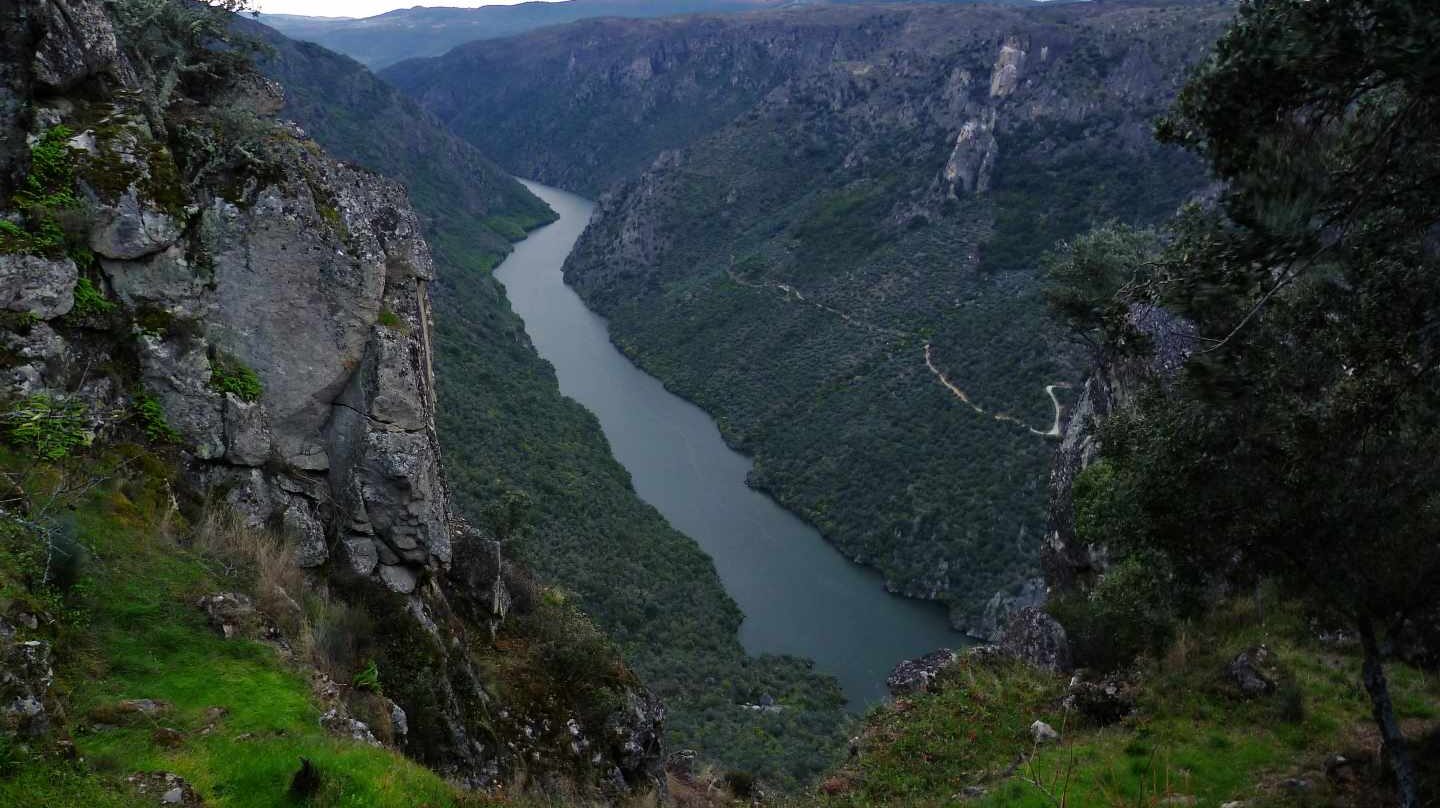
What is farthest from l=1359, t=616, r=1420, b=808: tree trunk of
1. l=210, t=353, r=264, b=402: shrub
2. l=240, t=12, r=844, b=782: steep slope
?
l=240, t=12, r=844, b=782: steep slope

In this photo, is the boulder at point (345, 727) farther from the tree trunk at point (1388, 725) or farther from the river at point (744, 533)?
the river at point (744, 533)

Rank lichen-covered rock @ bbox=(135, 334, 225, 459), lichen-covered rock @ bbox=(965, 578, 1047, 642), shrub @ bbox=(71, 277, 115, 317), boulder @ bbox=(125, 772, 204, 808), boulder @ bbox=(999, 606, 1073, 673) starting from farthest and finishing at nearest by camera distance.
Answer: lichen-covered rock @ bbox=(965, 578, 1047, 642) → boulder @ bbox=(999, 606, 1073, 673) → lichen-covered rock @ bbox=(135, 334, 225, 459) → shrub @ bbox=(71, 277, 115, 317) → boulder @ bbox=(125, 772, 204, 808)

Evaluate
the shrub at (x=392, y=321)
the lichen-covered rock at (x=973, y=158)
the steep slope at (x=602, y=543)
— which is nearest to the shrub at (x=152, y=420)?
the shrub at (x=392, y=321)

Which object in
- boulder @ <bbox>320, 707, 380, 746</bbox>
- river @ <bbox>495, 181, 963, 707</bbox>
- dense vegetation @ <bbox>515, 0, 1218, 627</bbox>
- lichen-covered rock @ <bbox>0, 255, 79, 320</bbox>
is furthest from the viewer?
dense vegetation @ <bbox>515, 0, 1218, 627</bbox>

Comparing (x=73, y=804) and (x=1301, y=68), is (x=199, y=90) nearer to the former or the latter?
(x=73, y=804)

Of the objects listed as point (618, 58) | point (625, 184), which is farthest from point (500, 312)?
point (618, 58)

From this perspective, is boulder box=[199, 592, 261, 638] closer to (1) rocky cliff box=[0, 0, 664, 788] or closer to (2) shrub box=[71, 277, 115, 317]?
(1) rocky cliff box=[0, 0, 664, 788]
